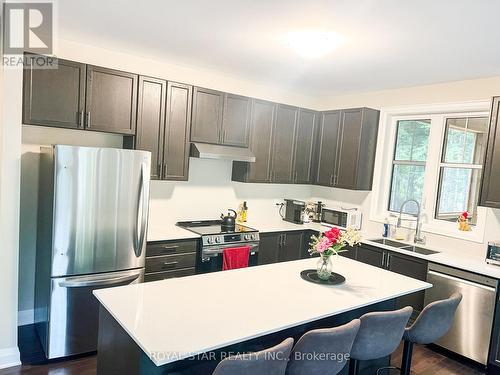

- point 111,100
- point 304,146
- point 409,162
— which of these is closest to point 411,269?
point 409,162

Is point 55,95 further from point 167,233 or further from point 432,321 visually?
point 432,321

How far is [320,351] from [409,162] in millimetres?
3190

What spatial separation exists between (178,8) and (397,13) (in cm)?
139

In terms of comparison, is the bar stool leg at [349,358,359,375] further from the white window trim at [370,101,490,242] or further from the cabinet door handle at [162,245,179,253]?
the white window trim at [370,101,490,242]

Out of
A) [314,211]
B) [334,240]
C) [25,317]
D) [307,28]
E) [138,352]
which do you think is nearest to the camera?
[138,352]

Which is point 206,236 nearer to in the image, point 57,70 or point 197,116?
point 197,116

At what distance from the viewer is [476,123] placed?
12.4 ft

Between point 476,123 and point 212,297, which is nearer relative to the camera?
point 212,297

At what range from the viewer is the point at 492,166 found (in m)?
3.29

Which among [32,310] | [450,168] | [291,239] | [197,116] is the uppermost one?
[197,116]

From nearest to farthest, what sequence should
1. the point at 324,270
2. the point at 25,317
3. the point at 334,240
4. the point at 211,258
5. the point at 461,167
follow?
the point at 334,240
the point at 324,270
the point at 25,317
the point at 211,258
the point at 461,167

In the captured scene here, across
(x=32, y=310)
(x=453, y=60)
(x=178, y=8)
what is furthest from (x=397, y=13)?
(x=32, y=310)

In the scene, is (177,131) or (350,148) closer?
(177,131)

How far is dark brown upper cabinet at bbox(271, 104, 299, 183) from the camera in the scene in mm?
4496
